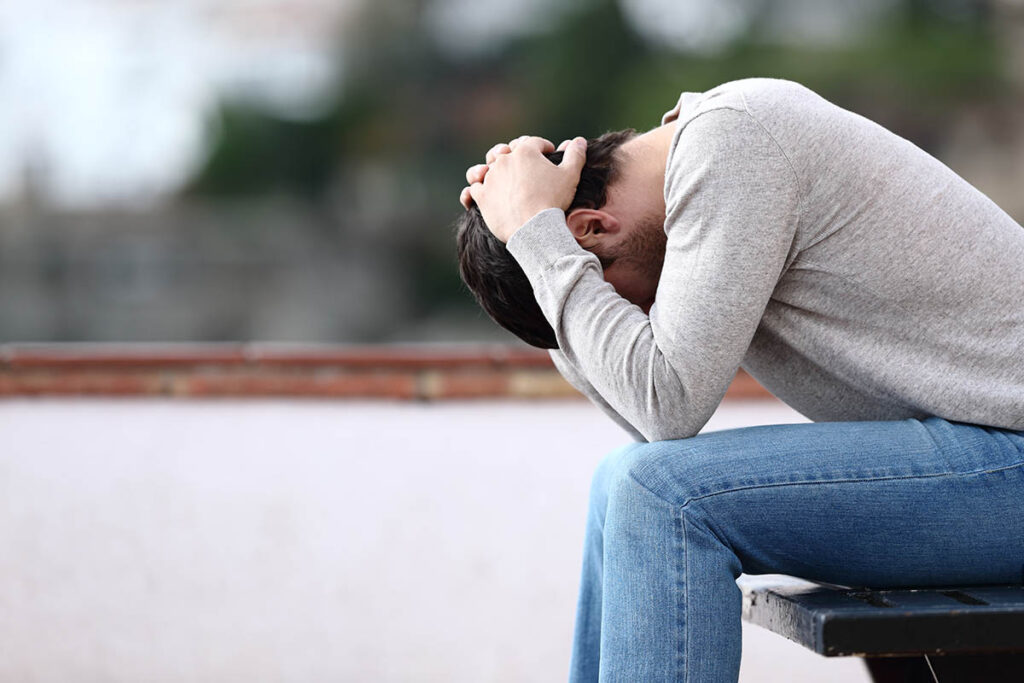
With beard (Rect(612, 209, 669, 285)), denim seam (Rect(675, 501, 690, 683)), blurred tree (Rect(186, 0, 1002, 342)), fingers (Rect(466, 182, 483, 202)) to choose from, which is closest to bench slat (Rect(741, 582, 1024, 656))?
denim seam (Rect(675, 501, 690, 683))

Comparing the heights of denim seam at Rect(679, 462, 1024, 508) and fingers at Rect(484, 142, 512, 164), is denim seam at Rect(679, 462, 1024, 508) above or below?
below

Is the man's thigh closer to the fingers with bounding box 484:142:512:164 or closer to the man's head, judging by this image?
the man's head

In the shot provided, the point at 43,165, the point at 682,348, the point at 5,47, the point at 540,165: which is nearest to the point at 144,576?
the point at 540,165

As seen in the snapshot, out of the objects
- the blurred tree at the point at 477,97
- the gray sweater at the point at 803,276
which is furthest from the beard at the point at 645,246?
the blurred tree at the point at 477,97

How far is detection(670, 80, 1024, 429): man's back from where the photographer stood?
1.08 meters

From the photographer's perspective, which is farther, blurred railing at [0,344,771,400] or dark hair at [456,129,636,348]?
blurred railing at [0,344,771,400]

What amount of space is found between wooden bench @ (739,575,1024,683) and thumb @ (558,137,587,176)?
505 millimetres

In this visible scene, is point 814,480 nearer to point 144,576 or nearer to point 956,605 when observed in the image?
point 956,605

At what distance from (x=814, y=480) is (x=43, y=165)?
35091 mm

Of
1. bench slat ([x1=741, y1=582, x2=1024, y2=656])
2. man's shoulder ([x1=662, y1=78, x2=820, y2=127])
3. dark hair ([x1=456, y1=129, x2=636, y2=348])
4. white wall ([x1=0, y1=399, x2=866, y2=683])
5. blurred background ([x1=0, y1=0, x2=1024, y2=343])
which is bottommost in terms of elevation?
blurred background ([x1=0, y1=0, x2=1024, y2=343])

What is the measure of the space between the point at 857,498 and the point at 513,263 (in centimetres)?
45

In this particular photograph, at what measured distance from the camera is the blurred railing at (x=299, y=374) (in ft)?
6.56

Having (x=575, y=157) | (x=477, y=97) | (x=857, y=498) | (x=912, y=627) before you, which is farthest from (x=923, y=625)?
(x=477, y=97)

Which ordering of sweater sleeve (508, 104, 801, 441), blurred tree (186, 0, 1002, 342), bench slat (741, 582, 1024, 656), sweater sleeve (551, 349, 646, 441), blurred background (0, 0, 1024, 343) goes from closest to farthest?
bench slat (741, 582, 1024, 656) → sweater sleeve (508, 104, 801, 441) → sweater sleeve (551, 349, 646, 441) → blurred background (0, 0, 1024, 343) → blurred tree (186, 0, 1002, 342)
